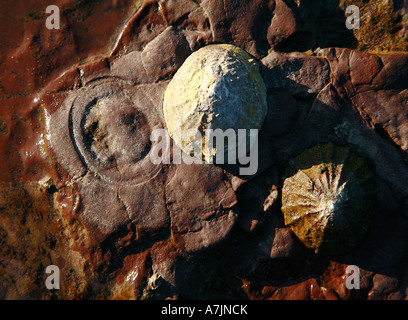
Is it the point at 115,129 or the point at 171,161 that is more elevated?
the point at 115,129

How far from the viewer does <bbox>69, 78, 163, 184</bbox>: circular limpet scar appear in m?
3.71

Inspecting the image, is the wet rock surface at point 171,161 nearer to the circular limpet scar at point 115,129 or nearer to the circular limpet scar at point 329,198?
the circular limpet scar at point 115,129

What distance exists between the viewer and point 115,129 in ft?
12.3

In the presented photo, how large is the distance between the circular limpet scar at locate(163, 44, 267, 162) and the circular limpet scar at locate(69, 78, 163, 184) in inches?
16.8

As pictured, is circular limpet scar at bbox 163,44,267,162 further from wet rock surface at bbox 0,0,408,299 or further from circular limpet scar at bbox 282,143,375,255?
circular limpet scar at bbox 282,143,375,255

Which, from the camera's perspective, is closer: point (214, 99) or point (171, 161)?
point (214, 99)

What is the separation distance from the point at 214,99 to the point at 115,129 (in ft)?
4.42

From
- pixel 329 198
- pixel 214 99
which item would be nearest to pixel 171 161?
pixel 214 99

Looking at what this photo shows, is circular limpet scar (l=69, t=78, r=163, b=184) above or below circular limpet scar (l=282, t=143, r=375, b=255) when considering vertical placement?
above

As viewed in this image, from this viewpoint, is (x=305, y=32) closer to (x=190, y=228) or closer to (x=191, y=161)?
(x=191, y=161)

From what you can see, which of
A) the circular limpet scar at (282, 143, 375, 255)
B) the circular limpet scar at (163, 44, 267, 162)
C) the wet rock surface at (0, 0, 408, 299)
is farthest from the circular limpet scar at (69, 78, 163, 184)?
the circular limpet scar at (282, 143, 375, 255)

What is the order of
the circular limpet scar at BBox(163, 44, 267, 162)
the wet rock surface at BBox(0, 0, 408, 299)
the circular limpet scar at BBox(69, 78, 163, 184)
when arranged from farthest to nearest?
the circular limpet scar at BBox(69, 78, 163, 184)
the wet rock surface at BBox(0, 0, 408, 299)
the circular limpet scar at BBox(163, 44, 267, 162)

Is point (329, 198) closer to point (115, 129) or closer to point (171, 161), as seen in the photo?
point (171, 161)

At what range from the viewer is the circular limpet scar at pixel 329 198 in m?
3.16
